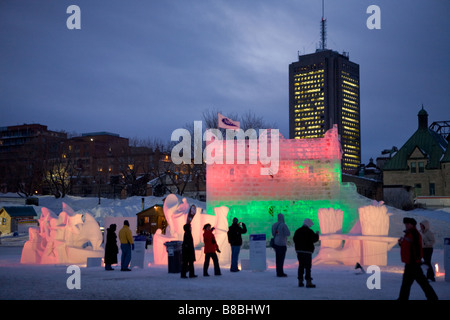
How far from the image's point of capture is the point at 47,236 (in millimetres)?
19922

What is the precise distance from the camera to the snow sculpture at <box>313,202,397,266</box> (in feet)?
56.5

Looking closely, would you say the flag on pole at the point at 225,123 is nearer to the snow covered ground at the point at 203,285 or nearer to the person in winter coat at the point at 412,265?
the snow covered ground at the point at 203,285

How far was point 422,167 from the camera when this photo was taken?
192 feet

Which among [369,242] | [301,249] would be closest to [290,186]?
[369,242]

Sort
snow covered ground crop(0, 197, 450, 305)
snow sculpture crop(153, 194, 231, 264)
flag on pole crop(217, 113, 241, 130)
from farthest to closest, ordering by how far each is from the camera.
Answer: flag on pole crop(217, 113, 241, 130) < snow sculpture crop(153, 194, 231, 264) < snow covered ground crop(0, 197, 450, 305)

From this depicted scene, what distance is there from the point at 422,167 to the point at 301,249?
5101 centimetres

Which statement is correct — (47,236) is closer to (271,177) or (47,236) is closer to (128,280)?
(128,280)

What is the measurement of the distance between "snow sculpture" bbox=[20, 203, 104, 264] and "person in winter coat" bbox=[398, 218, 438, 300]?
43.0 ft

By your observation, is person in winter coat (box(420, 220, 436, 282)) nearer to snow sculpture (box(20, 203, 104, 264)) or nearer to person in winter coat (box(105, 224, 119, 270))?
person in winter coat (box(105, 224, 119, 270))

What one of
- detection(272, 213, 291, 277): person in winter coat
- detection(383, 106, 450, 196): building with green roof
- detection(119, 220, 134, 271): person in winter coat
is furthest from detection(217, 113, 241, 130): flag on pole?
detection(383, 106, 450, 196): building with green roof

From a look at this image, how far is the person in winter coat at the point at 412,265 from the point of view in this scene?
30.5 ft

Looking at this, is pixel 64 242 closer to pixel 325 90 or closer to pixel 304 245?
pixel 304 245

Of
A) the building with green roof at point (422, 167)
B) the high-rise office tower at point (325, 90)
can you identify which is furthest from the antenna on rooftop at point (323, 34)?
the building with green roof at point (422, 167)
